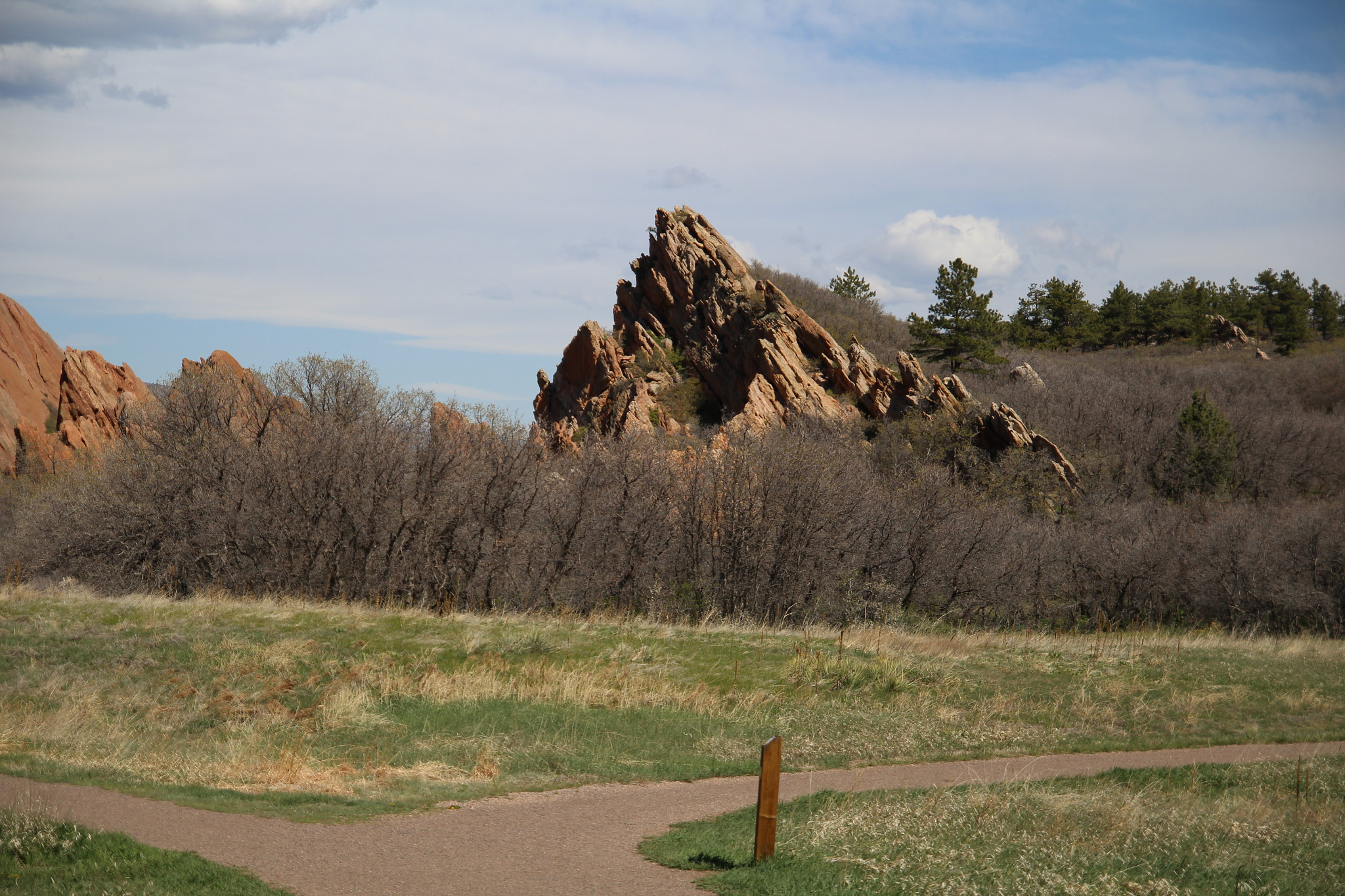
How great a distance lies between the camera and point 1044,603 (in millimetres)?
39438

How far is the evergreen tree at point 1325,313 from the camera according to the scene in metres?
86.9

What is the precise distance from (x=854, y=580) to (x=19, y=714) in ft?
90.7

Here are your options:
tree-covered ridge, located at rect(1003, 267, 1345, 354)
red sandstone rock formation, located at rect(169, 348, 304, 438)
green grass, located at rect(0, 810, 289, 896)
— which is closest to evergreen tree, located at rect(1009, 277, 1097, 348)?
tree-covered ridge, located at rect(1003, 267, 1345, 354)

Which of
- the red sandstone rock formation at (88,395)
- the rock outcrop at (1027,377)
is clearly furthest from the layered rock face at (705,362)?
the red sandstone rock formation at (88,395)

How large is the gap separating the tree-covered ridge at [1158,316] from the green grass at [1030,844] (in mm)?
82446

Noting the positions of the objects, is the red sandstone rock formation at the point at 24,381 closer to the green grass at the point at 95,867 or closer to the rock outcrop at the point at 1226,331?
the green grass at the point at 95,867

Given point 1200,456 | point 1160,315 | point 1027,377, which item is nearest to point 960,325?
point 1027,377

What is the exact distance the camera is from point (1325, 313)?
8781 centimetres

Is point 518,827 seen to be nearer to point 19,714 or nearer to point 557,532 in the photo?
point 19,714

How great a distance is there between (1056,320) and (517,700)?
8893cm

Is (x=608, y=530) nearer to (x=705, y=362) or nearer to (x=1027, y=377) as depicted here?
(x=705, y=362)

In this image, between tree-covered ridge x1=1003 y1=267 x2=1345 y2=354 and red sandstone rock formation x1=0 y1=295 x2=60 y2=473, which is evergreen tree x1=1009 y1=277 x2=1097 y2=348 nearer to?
tree-covered ridge x1=1003 y1=267 x2=1345 y2=354

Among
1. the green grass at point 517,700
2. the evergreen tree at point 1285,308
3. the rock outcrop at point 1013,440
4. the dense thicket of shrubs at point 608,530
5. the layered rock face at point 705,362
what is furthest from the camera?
the evergreen tree at point 1285,308

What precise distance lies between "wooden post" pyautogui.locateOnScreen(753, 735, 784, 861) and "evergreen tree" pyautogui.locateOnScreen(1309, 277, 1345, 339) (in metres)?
103
